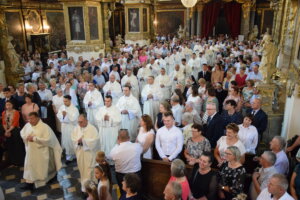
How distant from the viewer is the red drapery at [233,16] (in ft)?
89.7

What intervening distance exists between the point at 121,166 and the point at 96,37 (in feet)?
42.5

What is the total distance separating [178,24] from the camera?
29984mm

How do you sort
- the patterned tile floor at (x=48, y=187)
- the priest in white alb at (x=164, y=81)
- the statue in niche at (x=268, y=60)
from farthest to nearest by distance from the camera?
the priest in white alb at (x=164, y=81) → the statue in niche at (x=268, y=60) → the patterned tile floor at (x=48, y=187)

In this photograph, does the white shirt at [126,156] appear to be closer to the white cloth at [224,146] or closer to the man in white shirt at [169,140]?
the man in white shirt at [169,140]

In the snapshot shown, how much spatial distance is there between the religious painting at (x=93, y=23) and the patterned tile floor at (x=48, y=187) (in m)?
10.9

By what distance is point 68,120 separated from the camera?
697 cm

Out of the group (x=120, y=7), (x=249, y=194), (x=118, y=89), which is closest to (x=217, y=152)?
(x=249, y=194)

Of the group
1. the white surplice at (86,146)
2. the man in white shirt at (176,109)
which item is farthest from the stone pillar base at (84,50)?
the white surplice at (86,146)

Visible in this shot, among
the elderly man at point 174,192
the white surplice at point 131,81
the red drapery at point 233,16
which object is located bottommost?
the elderly man at point 174,192

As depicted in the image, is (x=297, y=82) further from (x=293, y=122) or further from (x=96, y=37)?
(x=96, y=37)

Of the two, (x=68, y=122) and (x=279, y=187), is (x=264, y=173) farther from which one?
(x=68, y=122)

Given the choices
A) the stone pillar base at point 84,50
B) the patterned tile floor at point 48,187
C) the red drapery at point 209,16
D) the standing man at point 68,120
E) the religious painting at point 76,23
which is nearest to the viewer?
the patterned tile floor at point 48,187

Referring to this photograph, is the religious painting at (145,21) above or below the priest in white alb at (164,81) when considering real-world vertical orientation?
above

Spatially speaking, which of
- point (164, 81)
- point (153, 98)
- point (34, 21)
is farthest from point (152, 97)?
point (34, 21)
